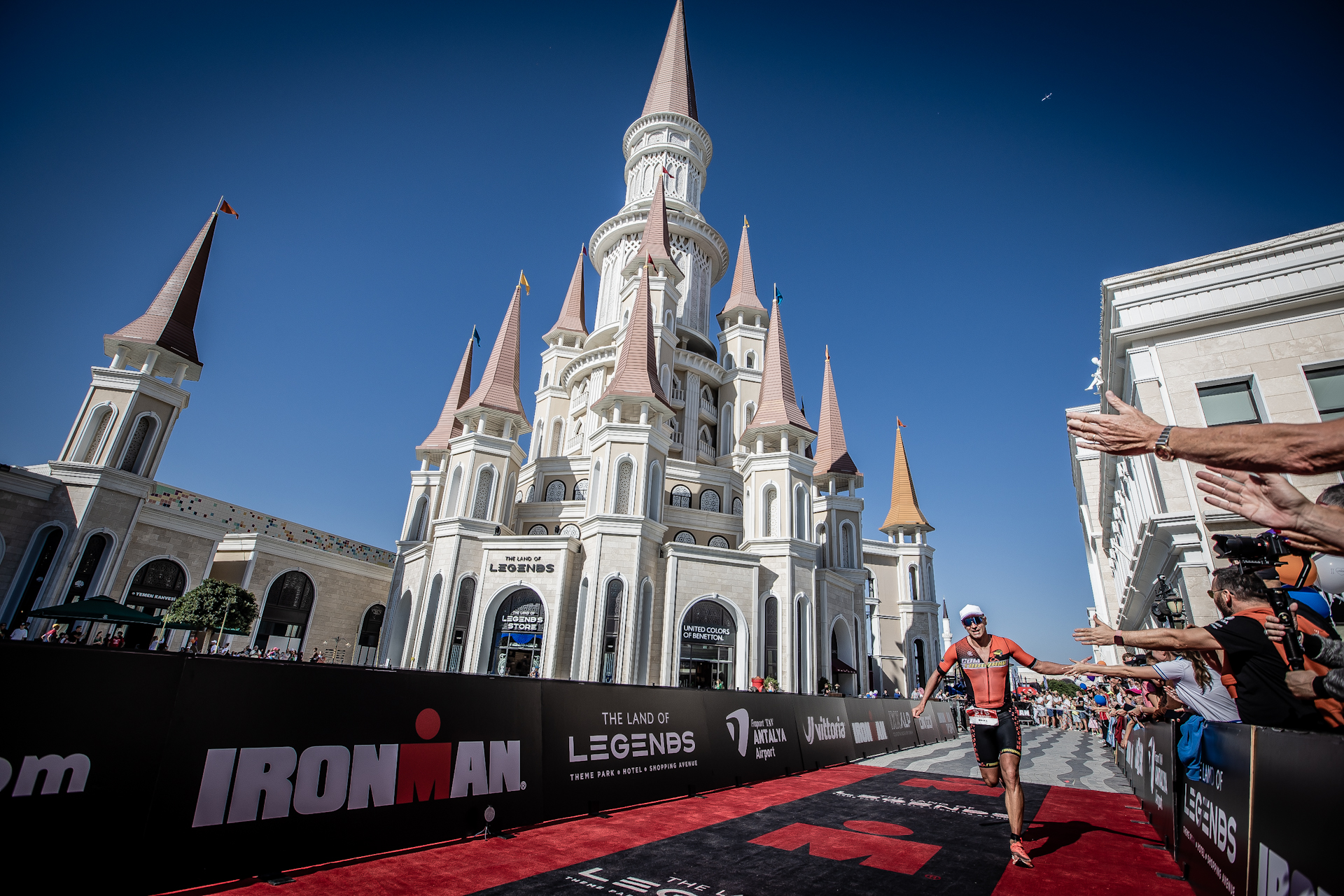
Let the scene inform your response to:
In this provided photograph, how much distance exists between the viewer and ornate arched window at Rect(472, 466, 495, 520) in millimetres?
27016

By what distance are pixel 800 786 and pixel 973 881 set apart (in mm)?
4281

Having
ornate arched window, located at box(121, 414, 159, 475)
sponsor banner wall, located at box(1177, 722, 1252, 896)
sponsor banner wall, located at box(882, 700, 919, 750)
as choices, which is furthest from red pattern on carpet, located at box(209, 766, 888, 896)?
ornate arched window, located at box(121, 414, 159, 475)

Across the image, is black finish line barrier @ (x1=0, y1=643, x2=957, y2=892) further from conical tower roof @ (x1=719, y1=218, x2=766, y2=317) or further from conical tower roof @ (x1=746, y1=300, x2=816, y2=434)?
conical tower roof @ (x1=719, y1=218, x2=766, y2=317)

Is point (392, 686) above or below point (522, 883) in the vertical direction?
above

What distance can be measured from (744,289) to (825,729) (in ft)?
117

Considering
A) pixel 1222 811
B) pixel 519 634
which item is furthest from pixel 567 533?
pixel 1222 811

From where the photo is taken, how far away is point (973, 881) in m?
4.28

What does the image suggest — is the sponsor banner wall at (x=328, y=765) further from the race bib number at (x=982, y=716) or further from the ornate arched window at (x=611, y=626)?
the ornate arched window at (x=611, y=626)

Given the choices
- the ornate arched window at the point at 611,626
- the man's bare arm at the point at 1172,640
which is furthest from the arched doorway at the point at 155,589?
the man's bare arm at the point at 1172,640

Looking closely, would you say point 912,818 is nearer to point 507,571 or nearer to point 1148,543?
point 1148,543

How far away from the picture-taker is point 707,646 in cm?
2452

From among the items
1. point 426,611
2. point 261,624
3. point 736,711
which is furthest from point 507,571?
point 736,711

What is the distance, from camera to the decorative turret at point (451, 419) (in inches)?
1391

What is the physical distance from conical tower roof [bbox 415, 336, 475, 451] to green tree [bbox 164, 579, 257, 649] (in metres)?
12.8
